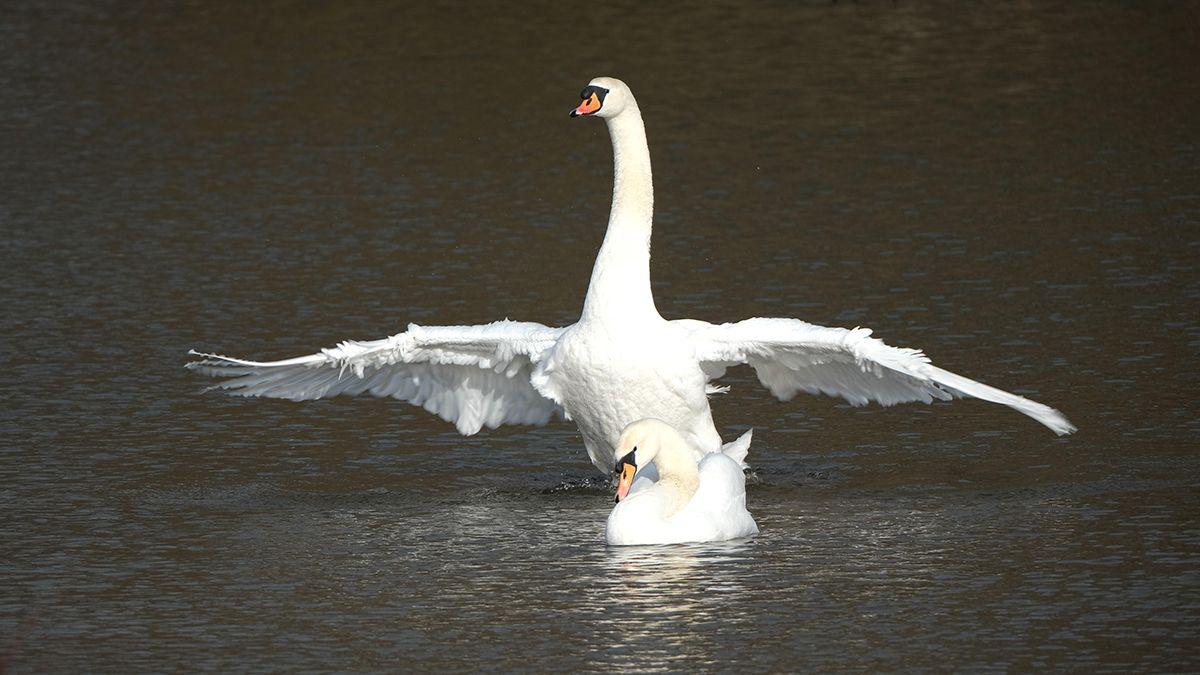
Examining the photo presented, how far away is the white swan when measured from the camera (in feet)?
39.0

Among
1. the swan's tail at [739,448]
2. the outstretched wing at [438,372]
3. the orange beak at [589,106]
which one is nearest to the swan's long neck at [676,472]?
the swan's tail at [739,448]

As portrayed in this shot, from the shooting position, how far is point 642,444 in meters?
11.1

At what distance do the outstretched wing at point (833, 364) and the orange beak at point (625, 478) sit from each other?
117 cm

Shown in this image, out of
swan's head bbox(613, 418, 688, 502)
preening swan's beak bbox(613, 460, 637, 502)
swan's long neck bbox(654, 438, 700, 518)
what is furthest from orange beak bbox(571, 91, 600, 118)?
preening swan's beak bbox(613, 460, 637, 502)

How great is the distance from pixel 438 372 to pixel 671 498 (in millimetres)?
2452

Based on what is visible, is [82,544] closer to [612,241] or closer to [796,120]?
[612,241]

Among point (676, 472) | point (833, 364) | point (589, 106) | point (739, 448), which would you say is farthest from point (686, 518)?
point (589, 106)

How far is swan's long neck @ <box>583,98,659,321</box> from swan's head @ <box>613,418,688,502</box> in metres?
0.91

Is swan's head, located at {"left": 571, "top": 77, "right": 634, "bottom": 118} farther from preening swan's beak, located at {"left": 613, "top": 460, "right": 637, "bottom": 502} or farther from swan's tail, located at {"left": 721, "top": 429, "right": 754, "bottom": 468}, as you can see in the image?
preening swan's beak, located at {"left": 613, "top": 460, "right": 637, "bottom": 502}

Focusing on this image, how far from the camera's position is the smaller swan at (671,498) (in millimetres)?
10898

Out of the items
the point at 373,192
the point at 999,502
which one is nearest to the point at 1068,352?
the point at 999,502

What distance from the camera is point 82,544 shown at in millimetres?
11297

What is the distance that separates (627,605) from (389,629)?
1.00 meters

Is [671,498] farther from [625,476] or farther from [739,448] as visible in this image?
[739,448]
